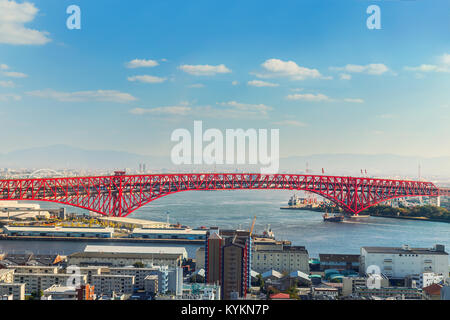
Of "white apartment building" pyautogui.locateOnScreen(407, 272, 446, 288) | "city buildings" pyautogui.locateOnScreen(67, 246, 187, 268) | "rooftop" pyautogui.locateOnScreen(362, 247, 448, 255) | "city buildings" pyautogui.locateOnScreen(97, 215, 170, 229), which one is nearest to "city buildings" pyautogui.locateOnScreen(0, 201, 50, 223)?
"city buildings" pyautogui.locateOnScreen(97, 215, 170, 229)

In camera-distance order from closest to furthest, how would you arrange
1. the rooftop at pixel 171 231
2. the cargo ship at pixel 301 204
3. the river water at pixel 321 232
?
the river water at pixel 321 232 → the rooftop at pixel 171 231 → the cargo ship at pixel 301 204

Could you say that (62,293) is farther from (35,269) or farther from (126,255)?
(126,255)

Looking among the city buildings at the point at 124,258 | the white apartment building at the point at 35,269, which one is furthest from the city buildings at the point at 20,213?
the white apartment building at the point at 35,269

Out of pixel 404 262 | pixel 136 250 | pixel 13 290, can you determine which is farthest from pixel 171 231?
pixel 13 290

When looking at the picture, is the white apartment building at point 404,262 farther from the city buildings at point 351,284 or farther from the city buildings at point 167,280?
the city buildings at point 167,280

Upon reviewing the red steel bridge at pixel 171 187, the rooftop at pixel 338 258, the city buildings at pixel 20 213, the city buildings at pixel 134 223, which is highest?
the red steel bridge at pixel 171 187

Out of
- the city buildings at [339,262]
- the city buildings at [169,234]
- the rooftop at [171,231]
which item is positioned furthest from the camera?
the rooftop at [171,231]
